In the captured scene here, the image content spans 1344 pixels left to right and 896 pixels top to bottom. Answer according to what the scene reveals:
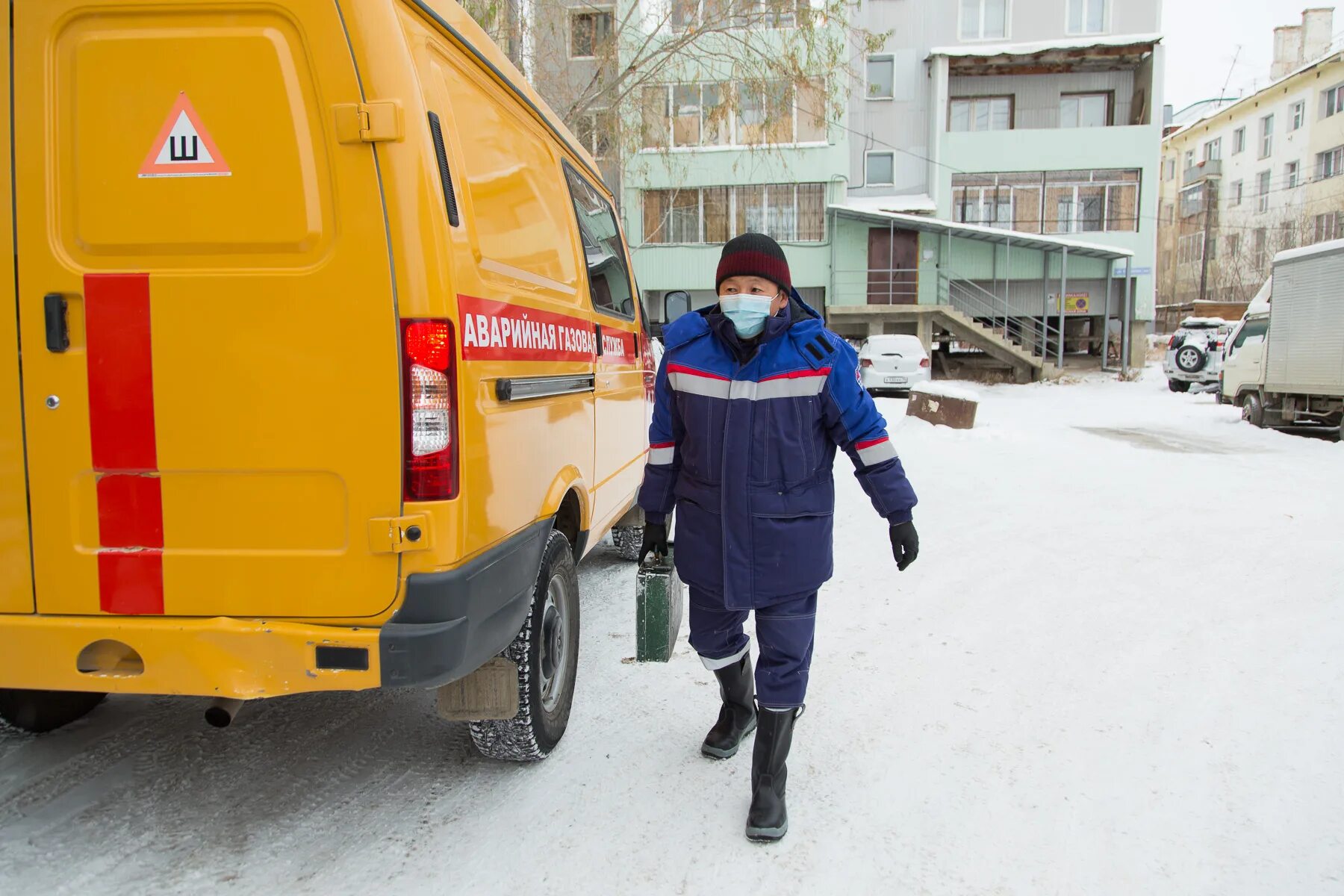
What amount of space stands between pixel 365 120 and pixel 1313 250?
1350 cm

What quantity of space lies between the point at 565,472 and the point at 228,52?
1.61 meters

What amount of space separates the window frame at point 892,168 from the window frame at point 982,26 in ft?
12.5

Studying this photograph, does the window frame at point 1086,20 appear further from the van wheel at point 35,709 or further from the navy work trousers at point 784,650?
the van wheel at point 35,709

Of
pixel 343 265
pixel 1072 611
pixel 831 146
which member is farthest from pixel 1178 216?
pixel 343 265

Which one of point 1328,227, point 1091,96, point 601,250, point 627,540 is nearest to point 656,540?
point 601,250

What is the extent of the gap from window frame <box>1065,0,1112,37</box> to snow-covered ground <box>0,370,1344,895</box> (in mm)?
25161

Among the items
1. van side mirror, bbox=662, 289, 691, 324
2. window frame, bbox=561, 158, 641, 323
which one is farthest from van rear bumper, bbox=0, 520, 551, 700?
van side mirror, bbox=662, 289, 691, 324

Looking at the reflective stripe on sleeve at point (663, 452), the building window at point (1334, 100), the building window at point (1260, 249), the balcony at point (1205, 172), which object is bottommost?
the reflective stripe on sleeve at point (663, 452)

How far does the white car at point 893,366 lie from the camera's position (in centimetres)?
1705

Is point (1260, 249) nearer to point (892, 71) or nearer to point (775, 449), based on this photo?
point (892, 71)

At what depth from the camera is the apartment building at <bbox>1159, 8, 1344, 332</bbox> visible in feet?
113

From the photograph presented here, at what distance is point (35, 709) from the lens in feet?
10.3

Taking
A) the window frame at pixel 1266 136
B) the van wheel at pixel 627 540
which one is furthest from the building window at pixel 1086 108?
the van wheel at pixel 627 540

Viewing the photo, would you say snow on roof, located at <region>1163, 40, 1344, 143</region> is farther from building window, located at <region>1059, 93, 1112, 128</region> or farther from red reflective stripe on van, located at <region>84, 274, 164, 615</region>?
red reflective stripe on van, located at <region>84, 274, 164, 615</region>
